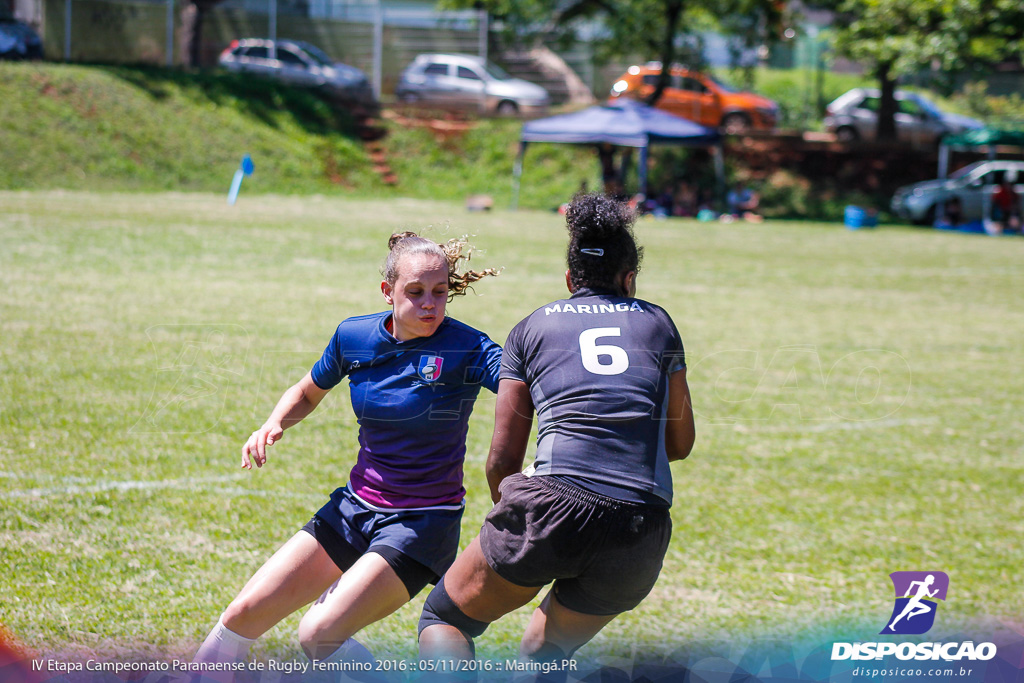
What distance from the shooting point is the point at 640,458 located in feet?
9.84

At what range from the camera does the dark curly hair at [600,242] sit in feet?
10.3

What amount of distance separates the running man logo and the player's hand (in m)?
2.77

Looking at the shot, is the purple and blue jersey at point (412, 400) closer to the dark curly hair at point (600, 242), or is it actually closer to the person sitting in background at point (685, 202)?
the dark curly hair at point (600, 242)

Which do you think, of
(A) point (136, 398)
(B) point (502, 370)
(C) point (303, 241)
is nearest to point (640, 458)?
(B) point (502, 370)

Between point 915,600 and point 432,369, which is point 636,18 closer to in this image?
point 915,600

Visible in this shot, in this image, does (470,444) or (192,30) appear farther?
(192,30)

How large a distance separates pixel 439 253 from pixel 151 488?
Answer: 319cm

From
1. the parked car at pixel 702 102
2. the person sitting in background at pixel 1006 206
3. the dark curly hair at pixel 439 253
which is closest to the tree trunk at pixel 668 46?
the parked car at pixel 702 102

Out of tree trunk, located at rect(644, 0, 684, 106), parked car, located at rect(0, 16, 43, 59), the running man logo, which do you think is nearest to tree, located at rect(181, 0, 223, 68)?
parked car, located at rect(0, 16, 43, 59)

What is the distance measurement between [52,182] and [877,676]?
2567cm

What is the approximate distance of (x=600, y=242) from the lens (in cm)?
316

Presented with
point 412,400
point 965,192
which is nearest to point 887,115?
point 965,192

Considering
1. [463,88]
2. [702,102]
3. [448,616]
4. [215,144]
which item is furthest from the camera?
[702,102]

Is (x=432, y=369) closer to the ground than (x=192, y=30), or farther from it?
closer to the ground
